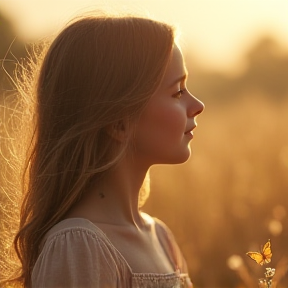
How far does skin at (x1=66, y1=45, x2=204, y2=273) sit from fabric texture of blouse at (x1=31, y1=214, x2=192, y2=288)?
0.05 metres

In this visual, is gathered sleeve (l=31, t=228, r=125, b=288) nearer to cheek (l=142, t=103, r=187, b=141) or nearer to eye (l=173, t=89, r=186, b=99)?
cheek (l=142, t=103, r=187, b=141)

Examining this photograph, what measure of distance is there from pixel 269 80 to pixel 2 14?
4625 millimetres

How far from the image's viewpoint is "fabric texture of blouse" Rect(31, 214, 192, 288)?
2.63 m

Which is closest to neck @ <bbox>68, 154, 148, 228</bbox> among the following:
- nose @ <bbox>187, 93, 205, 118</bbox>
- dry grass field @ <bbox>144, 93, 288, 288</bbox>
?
nose @ <bbox>187, 93, 205, 118</bbox>

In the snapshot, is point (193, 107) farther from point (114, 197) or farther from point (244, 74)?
point (244, 74)

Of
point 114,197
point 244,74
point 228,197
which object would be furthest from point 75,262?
point 244,74

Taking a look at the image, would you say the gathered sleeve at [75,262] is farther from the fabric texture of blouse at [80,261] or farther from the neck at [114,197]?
the neck at [114,197]

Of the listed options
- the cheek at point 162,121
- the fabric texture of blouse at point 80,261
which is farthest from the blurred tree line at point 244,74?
the fabric texture of blouse at point 80,261

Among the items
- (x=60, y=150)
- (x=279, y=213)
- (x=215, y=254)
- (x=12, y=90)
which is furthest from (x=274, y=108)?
(x=60, y=150)

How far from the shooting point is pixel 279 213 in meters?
4.46

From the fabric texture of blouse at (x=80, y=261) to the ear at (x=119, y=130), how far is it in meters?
0.28

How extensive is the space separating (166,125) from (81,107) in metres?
0.25

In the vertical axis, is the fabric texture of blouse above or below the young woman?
below

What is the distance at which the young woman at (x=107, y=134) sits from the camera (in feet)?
9.20
